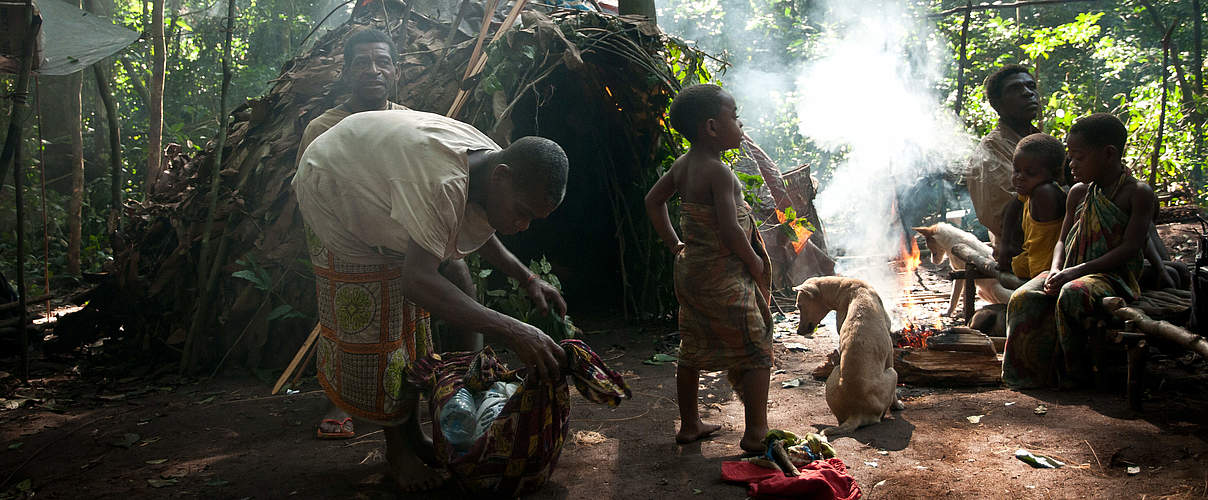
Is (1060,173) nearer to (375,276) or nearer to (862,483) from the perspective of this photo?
(862,483)

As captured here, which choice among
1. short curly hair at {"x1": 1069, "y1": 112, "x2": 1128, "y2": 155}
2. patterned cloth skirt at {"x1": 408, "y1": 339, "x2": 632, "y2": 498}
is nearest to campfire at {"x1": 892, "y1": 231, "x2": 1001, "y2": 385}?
short curly hair at {"x1": 1069, "y1": 112, "x2": 1128, "y2": 155}

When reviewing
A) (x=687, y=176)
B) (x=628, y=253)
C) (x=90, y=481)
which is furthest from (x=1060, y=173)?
(x=90, y=481)

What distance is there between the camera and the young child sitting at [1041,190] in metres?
4.37

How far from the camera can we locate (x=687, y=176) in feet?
10.7

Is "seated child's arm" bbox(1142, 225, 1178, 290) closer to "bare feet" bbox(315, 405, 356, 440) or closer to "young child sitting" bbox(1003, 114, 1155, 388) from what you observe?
"young child sitting" bbox(1003, 114, 1155, 388)

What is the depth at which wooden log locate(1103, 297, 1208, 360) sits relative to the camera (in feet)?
9.74

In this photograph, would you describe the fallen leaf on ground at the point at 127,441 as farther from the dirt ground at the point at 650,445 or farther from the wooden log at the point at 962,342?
the wooden log at the point at 962,342

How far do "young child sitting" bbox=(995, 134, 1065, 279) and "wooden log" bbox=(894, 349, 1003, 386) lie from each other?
A: 75 centimetres

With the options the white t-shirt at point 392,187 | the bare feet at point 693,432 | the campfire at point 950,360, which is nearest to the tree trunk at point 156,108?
the white t-shirt at point 392,187

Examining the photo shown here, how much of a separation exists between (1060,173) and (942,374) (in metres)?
1.48

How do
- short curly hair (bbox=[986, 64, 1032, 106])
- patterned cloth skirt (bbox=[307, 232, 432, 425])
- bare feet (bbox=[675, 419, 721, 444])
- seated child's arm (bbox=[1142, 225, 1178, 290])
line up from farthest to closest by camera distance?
short curly hair (bbox=[986, 64, 1032, 106]) < seated child's arm (bbox=[1142, 225, 1178, 290]) < bare feet (bbox=[675, 419, 721, 444]) < patterned cloth skirt (bbox=[307, 232, 432, 425])

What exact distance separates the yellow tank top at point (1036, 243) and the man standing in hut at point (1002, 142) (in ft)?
0.82

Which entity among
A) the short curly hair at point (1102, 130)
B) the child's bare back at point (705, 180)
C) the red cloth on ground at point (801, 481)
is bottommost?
the red cloth on ground at point (801, 481)

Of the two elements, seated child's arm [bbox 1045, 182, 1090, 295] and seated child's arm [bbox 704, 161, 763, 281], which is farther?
seated child's arm [bbox 1045, 182, 1090, 295]
